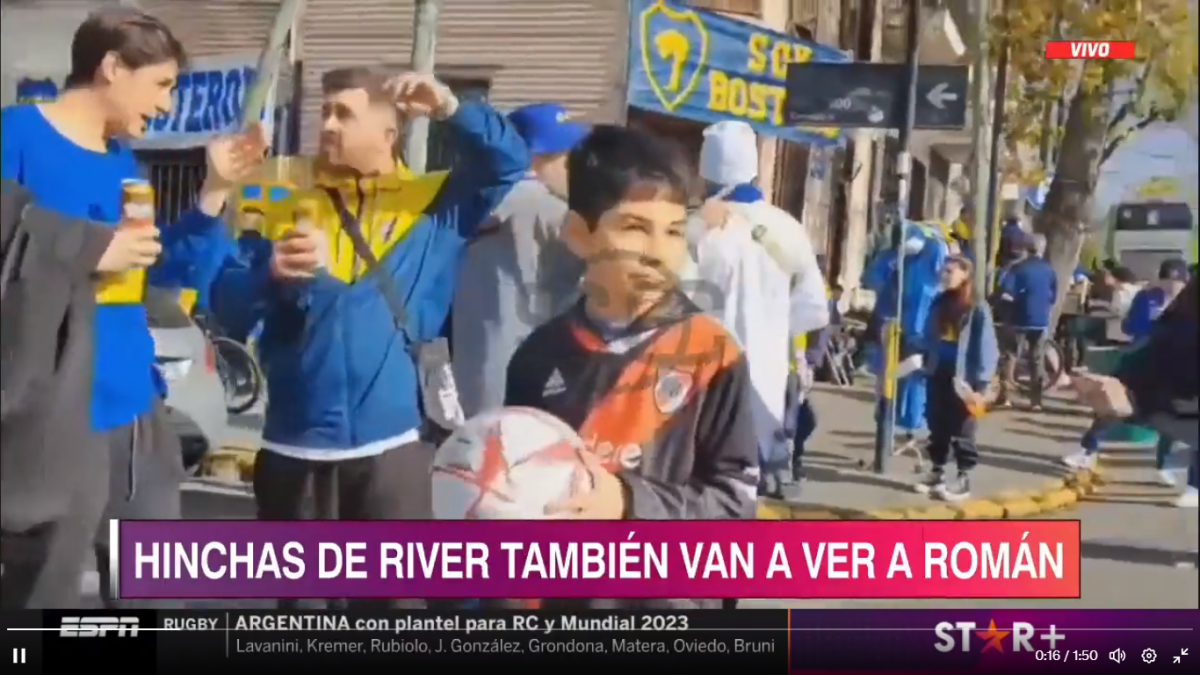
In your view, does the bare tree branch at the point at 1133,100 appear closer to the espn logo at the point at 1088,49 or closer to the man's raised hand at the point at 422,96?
the espn logo at the point at 1088,49

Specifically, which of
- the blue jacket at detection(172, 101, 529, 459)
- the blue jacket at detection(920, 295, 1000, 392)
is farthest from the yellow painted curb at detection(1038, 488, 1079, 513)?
the blue jacket at detection(172, 101, 529, 459)

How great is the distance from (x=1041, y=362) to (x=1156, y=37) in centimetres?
65

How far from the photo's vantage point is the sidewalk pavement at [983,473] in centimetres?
214

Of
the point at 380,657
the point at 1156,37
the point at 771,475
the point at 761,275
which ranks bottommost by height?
the point at 380,657

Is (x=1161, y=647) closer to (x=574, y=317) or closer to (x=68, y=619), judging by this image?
(x=574, y=317)

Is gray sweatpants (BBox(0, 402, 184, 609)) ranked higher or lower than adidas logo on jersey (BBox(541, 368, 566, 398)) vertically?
lower

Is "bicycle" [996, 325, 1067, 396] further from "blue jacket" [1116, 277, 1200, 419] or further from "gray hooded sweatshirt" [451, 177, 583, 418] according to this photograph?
"gray hooded sweatshirt" [451, 177, 583, 418]

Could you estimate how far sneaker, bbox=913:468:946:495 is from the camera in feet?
7.09

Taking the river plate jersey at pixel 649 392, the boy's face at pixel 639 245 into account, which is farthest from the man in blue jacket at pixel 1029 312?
the boy's face at pixel 639 245

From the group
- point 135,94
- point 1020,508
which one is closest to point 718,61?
point 1020,508

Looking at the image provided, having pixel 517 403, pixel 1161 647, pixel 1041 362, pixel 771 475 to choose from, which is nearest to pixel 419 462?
pixel 517 403

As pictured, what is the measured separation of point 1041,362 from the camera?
2.16 metres

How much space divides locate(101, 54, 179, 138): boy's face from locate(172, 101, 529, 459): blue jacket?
0.24 m

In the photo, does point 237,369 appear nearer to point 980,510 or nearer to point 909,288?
point 909,288
